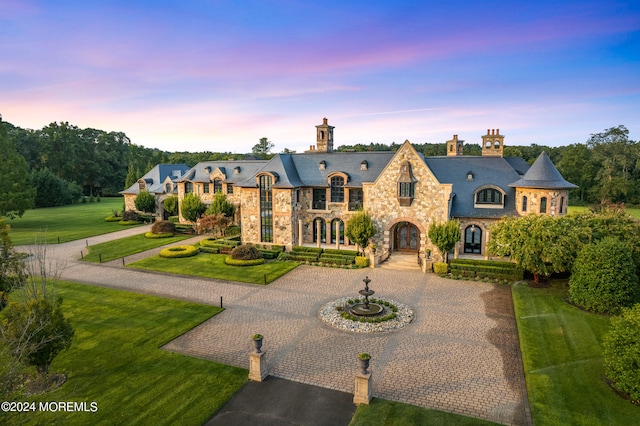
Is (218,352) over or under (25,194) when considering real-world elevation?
under

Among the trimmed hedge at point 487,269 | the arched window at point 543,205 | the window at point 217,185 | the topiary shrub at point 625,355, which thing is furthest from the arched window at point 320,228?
the topiary shrub at point 625,355

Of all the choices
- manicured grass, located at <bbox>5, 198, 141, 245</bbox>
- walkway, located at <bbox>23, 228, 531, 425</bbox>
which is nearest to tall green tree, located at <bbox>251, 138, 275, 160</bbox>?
manicured grass, located at <bbox>5, 198, 141, 245</bbox>

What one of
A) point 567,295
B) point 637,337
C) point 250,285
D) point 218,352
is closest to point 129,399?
point 218,352

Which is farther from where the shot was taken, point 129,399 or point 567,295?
point 567,295

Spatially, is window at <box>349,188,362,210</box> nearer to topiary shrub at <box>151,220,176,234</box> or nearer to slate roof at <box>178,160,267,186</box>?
slate roof at <box>178,160,267,186</box>

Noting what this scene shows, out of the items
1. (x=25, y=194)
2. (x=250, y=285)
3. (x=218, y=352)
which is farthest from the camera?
(x=25, y=194)

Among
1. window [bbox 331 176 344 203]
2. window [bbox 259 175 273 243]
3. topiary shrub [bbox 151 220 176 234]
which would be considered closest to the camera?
window [bbox 331 176 344 203]

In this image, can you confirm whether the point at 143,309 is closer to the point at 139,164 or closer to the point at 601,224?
the point at 601,224
